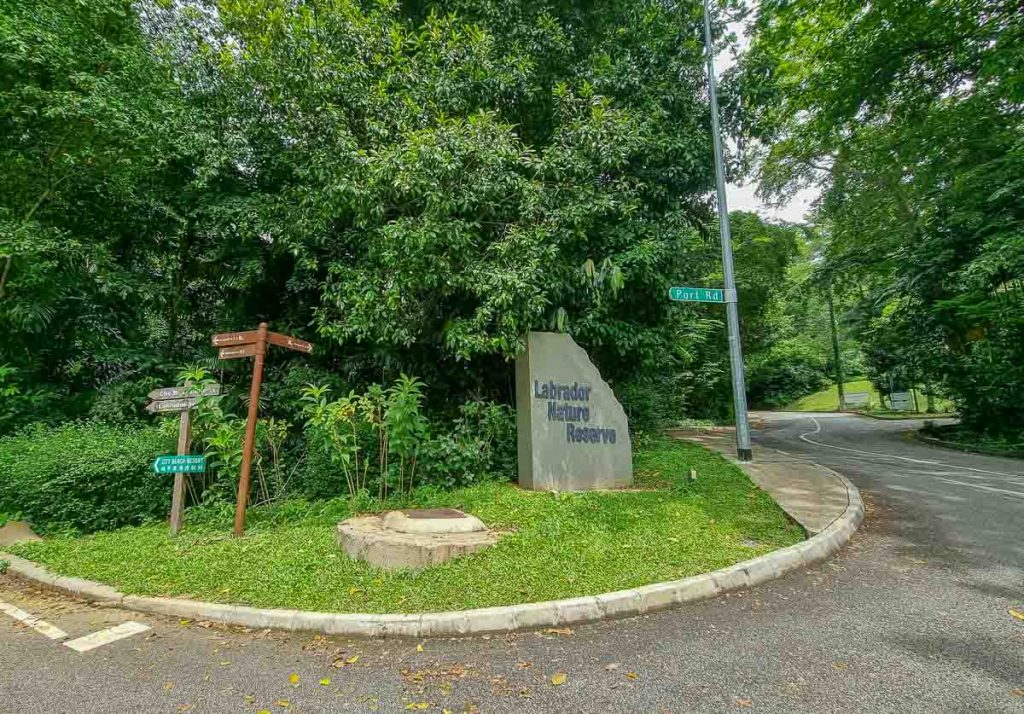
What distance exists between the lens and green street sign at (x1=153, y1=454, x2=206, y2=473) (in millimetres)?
5359

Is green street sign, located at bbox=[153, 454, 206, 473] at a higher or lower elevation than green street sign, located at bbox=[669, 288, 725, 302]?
lower

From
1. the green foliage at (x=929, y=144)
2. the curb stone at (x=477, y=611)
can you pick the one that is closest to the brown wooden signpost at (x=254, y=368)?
the curb stone at (x=477, y=611)

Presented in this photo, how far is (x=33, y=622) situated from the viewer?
3.81m

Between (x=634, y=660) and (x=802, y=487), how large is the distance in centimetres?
540

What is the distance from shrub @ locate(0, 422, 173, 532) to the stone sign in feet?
16.5

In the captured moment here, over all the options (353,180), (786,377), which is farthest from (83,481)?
(786,377)

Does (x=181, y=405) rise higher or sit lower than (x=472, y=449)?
higher

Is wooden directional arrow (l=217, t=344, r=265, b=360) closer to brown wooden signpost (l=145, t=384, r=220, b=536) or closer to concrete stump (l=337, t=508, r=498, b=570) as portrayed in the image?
brown wooden signpost (l=145, t=384, r=220, b=536)

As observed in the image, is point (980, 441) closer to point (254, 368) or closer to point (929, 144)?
point (929, 144)

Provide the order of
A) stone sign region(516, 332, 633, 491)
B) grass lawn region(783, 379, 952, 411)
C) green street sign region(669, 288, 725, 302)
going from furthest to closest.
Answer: grass lawn region(783, 379, 952, 411)
green street sign region(669, 288, 725, 302)
stone sign region(516, 332, 633, 491)

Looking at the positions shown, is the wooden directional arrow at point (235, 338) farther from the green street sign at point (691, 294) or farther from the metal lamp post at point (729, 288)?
the metal lamp post at point (729, 288)

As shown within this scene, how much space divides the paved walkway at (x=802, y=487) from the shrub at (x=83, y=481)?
324 inches

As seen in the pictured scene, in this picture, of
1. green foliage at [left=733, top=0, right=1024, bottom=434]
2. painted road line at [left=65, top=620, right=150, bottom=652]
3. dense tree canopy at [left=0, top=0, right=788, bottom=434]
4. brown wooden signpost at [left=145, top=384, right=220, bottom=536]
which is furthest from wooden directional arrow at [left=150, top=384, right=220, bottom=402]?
green foliage at [left=733, top=0, right=1024, bottom=434]

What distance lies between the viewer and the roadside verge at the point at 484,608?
3.47 meters
